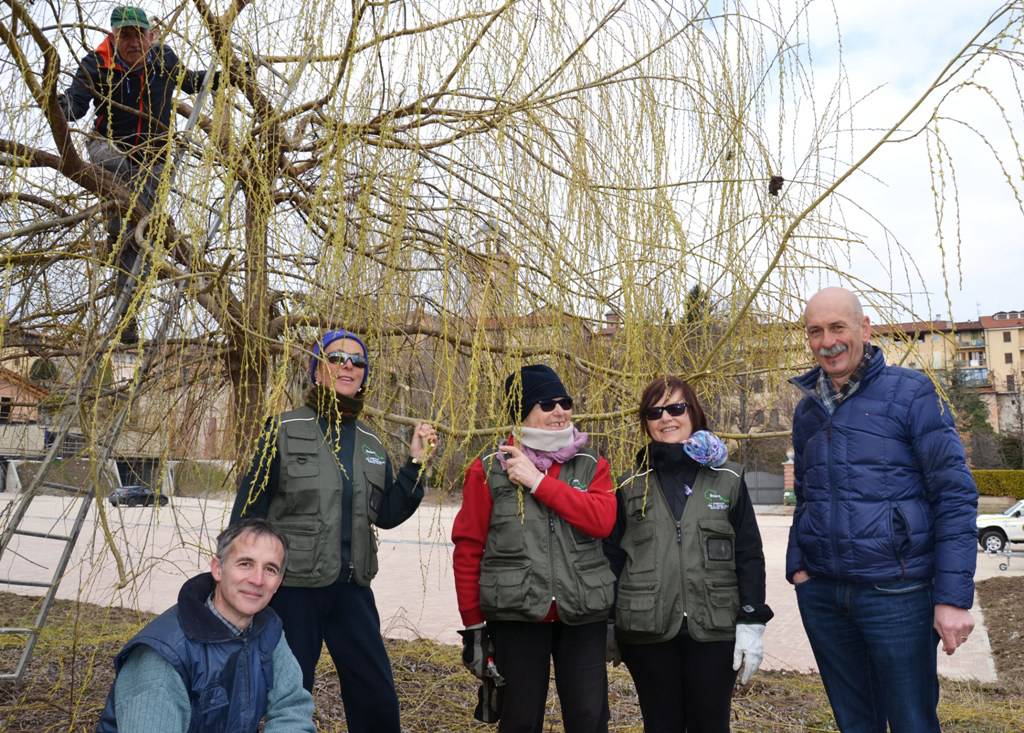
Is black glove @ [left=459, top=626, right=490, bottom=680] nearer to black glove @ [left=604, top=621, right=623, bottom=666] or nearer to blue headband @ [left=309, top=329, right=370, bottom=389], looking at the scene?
black glove @ [left=604, top=621, right=623, bottom=666]

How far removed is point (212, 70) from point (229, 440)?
1638mm

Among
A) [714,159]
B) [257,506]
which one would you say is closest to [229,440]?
[257,506]

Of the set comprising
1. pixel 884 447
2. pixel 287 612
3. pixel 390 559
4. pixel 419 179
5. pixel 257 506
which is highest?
pixel 419 179

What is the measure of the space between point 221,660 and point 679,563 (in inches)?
53.9

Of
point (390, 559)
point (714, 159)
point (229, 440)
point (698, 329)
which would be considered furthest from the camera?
point (390, 559)

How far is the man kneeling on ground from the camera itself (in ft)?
6.82

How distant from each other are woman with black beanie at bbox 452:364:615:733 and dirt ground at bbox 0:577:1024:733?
154 cm

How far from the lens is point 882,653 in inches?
98.7

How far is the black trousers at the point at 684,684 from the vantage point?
8.80 ft

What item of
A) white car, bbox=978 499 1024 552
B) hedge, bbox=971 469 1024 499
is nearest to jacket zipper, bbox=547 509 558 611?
white car, bbox=978 499 1024 552

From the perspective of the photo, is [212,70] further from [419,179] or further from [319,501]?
[319,501]

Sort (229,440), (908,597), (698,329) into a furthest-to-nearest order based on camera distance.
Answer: (229,440) < (698,329) < (908,597)

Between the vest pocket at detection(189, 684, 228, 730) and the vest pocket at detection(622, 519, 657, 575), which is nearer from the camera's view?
the vest pocket at detection(189, 684, 228, 730)

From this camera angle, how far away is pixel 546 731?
13.5 feet
